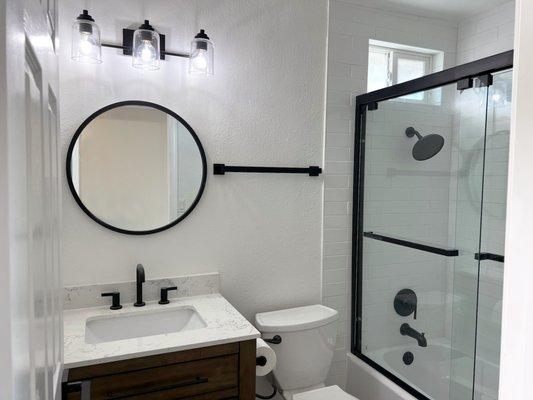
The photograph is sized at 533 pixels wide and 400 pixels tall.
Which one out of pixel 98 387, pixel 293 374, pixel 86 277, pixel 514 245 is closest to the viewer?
pixel 514 245

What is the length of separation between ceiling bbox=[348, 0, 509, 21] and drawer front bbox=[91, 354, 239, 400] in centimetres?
211

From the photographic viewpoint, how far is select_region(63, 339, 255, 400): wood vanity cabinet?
1442 mm

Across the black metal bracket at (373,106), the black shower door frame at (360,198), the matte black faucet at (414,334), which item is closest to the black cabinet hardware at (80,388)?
the black shower door frame at (360,198)

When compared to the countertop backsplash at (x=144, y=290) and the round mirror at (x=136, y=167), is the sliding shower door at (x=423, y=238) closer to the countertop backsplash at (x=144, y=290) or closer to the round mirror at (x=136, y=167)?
the countertop backsplash at (x=144, y=290)

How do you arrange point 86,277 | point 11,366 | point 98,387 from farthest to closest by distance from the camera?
point 86,277 → point 98,387 → point 11,366

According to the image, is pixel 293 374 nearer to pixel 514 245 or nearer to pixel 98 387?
pixel 98 387

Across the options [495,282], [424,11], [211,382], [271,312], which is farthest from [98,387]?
[424,11]

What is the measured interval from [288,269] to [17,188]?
2.01 metres

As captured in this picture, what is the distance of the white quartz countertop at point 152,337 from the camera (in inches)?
56.6

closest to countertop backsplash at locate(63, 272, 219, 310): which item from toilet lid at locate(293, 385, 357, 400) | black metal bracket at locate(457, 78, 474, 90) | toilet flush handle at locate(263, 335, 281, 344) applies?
toilet flush handle at locate(263, 335, 281, 344)

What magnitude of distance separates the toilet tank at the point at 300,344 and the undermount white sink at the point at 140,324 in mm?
378

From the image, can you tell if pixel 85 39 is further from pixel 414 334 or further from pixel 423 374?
pixel 423 374

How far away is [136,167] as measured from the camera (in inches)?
77.4

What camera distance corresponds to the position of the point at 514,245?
0.58m
